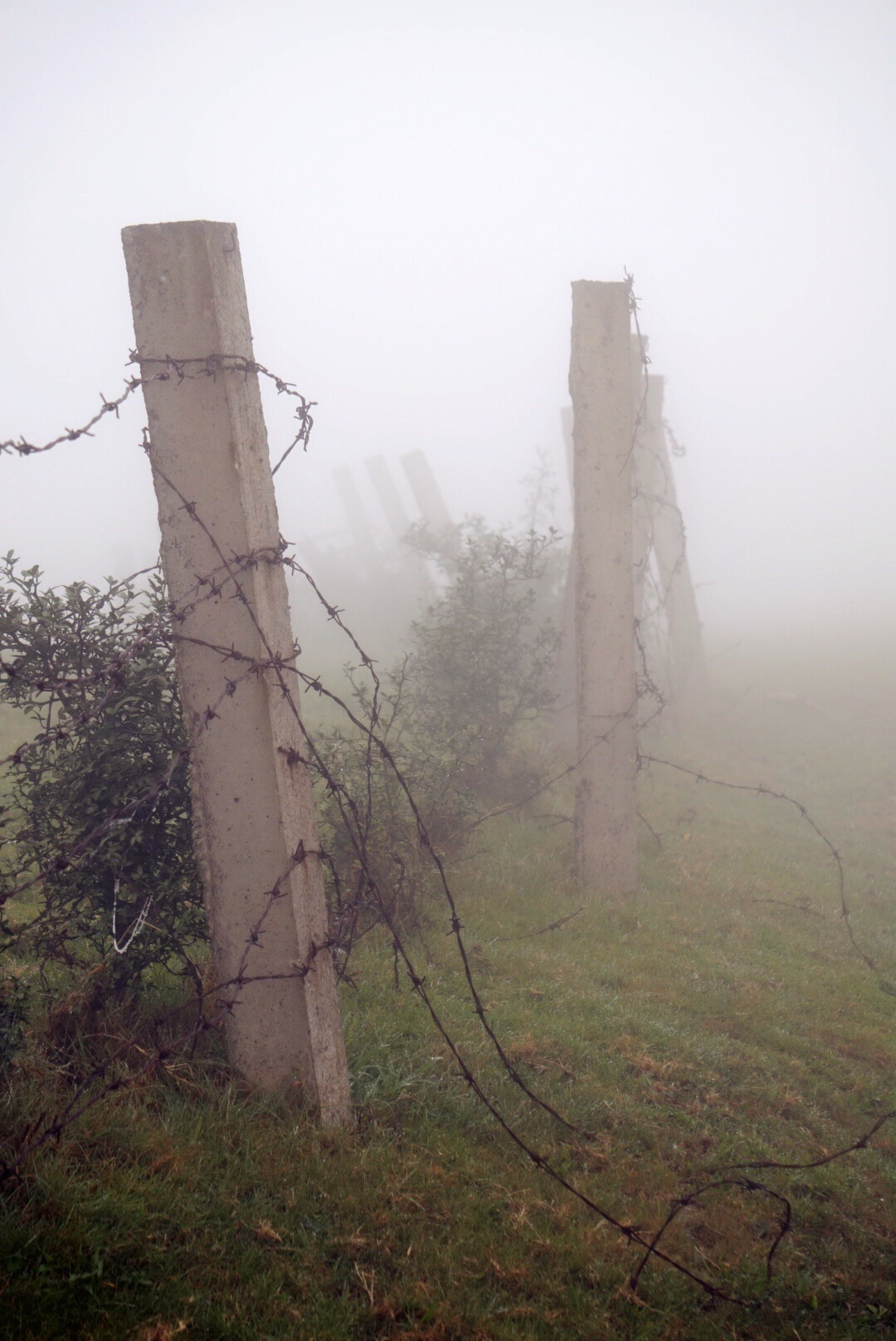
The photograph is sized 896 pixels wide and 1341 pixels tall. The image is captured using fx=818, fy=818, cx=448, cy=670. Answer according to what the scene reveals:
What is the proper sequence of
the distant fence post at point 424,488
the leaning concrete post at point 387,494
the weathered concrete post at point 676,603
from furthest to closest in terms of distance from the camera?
the leaning concrete post at point 387,494
the distant fence post at point 424,488
the weathered concrete post at point 676,603

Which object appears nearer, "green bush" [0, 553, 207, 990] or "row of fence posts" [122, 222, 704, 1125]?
"row of fence posts" [122, 222, 704, 1125]

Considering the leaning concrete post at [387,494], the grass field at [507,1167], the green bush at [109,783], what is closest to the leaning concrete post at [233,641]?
the green bush at [109,783]

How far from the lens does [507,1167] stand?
379 centimetres

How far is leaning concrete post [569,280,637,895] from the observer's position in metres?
8.29

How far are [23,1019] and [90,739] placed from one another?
1.31 meters

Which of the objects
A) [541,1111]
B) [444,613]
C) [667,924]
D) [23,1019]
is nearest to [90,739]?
[23,1019]

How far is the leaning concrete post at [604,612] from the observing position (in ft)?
27.2

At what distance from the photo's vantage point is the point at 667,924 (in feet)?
25.0

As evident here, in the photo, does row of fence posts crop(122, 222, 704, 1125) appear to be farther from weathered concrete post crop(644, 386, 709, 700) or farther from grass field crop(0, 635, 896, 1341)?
weathered concrete post crop(644, 386, 709, 700)

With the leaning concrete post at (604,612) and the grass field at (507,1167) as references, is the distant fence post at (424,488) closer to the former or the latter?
the leaning concrete post at (604,612)

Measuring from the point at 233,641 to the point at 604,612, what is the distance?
5228mm

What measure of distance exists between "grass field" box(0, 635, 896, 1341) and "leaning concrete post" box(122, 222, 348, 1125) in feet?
1.79

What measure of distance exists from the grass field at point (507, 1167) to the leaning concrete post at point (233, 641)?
55 centimetres

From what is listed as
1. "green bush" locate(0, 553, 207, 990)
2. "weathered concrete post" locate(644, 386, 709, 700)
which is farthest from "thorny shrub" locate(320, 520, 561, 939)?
"weathered concrete post" locate(644, 386, 709, 700)
